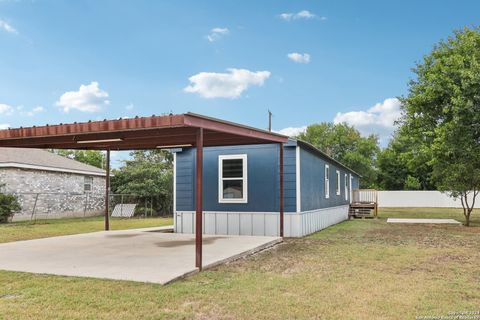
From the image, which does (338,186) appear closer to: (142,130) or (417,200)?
(142,130)

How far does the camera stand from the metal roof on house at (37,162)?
18469mm

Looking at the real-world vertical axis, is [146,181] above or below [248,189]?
above

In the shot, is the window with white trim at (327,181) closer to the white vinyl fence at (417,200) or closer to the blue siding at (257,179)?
the blue siding at (257,179)

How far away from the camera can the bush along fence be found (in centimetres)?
1855

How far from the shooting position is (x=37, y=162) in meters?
19.8

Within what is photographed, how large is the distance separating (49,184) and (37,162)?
49.3 inches

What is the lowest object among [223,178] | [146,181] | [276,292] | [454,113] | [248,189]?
[276,292]

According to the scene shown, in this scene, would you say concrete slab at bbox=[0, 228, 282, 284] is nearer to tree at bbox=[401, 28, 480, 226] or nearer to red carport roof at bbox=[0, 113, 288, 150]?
red carport roof at bbox=[0, 113, 288, 150]

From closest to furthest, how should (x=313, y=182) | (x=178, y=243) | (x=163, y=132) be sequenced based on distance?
(x=163, y=132)
(x=178, y=243)
(x=313, y=182)

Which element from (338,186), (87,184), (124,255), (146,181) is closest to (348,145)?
(338,186)

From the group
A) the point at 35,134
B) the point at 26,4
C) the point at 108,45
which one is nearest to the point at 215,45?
the point at 108,45

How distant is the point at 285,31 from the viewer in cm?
1658

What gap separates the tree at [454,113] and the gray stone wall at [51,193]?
16103 millimetres

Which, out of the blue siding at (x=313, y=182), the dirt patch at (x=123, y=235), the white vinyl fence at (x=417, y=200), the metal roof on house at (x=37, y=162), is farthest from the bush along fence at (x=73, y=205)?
the white vinyl fence at (x=417, y=200)
